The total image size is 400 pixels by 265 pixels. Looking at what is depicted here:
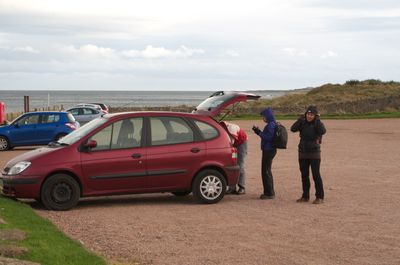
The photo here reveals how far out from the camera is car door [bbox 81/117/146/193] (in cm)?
1263

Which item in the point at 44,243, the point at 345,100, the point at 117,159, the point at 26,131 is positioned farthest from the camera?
the point at 345,100

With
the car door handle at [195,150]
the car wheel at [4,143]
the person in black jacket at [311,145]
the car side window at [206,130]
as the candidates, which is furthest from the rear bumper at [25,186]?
the car wheel at [4,143]

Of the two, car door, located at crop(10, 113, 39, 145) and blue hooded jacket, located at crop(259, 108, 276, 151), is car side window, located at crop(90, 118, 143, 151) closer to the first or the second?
blue hooded jacket, located at crop(259, 108, 276, 151)

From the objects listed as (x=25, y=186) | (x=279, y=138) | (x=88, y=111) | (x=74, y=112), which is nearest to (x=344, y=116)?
(x=88, y=111)

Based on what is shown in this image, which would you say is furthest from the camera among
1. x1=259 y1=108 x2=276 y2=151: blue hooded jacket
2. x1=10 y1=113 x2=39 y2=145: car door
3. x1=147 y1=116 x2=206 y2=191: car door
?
x1=10 y1=113 x2=39 y2=145: car door

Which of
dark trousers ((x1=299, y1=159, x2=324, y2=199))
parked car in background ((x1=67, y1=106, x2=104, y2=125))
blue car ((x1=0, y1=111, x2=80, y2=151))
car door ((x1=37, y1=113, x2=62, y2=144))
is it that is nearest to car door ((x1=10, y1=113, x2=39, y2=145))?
blue car ((x1=0, y1=111, x2=80, y2=151))

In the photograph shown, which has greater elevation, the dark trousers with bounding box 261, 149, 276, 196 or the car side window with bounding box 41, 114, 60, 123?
the car side window with bounding box 41, 114, 60, 123

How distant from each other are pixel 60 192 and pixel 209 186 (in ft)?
8.61

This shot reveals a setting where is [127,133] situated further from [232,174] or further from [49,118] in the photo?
[49,118]

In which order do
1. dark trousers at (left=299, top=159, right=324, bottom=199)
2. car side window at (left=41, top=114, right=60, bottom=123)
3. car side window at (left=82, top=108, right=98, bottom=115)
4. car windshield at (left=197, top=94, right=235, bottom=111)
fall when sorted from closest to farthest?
dark trousers at (left=299, top=159, right=324, bottom=199)
car windshield at (left=197, top=94, right=235, bottom=111)
car side window at (left=41, top=114, right=60, bottom=123)
car side window at (left=82, top=108, right=98, bottom=115)

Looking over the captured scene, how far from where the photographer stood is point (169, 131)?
13.1m

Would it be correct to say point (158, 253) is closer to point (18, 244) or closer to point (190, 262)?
point (190, 262)

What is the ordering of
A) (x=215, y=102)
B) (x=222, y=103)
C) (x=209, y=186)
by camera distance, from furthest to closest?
1. (x=215, y=102)
2. (x=222, y=103)
3. (x=209, y=186)

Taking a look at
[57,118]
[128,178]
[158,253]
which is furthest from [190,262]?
[57,118]
